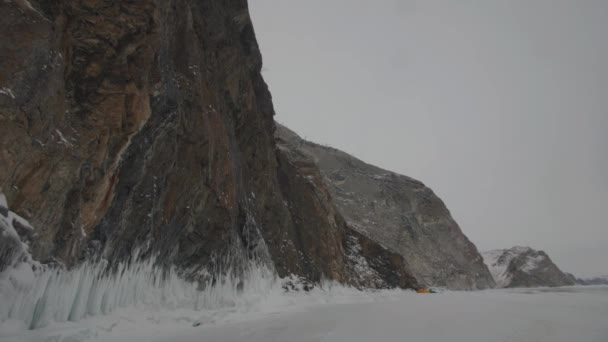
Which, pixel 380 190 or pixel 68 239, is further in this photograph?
pixel 380 190

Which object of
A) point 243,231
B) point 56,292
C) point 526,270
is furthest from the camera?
point 526,270

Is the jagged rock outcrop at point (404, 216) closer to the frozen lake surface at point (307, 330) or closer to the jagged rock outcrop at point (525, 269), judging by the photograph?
the jagged rock outcrop at point (525, 269)

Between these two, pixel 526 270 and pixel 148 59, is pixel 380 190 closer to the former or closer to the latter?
pixel 526 270

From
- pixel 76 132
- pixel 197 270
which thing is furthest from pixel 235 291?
pixel 76 132

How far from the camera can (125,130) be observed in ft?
22.1

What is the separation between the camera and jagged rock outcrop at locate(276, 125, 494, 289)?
1850 inches

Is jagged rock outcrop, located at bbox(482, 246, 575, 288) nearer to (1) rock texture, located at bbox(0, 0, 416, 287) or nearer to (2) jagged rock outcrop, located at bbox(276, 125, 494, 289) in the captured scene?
(2) jagged rock outcrop, located at bbox(276, 125, 494, 289)

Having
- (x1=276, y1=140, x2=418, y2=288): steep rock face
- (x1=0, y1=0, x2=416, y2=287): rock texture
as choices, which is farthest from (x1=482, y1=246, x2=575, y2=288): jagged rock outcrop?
(x1=0, y1=0, x2=416, y2=287): rock texture

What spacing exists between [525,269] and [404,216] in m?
40.7

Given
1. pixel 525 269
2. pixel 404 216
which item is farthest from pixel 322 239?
pixel 525 269

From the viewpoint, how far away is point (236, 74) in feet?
48.8

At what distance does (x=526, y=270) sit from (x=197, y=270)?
270 ft

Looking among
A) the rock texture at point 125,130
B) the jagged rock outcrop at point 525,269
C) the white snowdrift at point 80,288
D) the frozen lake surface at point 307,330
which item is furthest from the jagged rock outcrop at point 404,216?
the frozen lake surface at point 307,330

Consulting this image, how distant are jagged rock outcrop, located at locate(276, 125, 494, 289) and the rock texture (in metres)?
31.8
